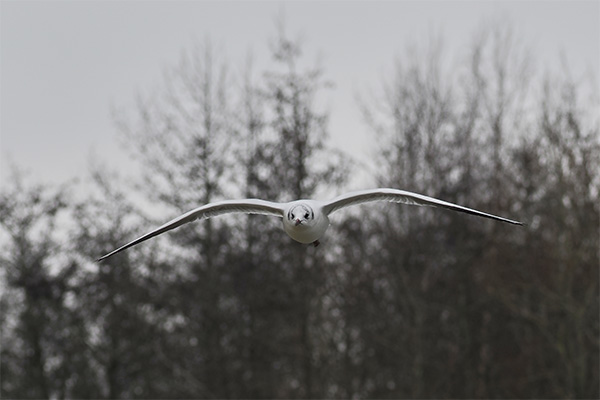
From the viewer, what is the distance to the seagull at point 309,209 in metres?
6.02

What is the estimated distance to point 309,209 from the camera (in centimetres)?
616

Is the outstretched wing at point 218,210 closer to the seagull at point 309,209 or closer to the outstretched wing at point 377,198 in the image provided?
the seagull at point 309,209

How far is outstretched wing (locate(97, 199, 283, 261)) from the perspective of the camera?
6555 millimetres

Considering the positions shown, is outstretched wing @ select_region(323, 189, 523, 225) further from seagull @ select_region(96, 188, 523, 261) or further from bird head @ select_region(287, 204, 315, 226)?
bird head @ select_region(287, 204, 315, 226)

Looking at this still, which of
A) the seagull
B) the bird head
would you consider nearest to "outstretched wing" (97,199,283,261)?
the seagull

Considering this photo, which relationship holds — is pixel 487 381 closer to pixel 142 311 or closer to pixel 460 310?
pixel 460 310

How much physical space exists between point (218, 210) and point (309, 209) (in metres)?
1.12

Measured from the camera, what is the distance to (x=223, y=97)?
933 inches

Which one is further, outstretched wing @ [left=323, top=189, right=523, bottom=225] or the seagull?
outstretched wing @ [left=323, top=189, right=523, bottom=225]

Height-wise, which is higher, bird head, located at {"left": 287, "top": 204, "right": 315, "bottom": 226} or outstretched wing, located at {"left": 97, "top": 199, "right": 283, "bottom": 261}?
outstretched wing, located at {"left": 97, "top": 199, "right": 283, "bottom": 261}

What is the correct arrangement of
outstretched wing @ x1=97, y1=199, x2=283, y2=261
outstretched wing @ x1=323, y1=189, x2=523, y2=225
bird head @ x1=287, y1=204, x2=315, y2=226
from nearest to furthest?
1. bird head @ x1=287, y1=204, x2=315, y2=226
2. outstretched wing @ x1=323, y1=189, x2=523, y2=225
3. outstretched wing @ x1=97, y1=199, x2=283, y2=261

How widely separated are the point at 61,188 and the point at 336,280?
7298 mm

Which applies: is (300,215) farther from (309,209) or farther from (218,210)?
(218,210)

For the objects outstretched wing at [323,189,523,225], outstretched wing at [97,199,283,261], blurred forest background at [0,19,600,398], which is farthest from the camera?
blurred forest background at [0,19,600,398]
